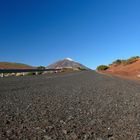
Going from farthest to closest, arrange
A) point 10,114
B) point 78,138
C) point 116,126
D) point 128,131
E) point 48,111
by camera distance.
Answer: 1. point 48,111
2. point 10,114
3. point 116,126
4. point 128,131
5. point 78,138

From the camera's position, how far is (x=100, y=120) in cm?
646

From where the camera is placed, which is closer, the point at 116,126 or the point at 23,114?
the point at 116,126

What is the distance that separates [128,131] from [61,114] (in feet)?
6.79

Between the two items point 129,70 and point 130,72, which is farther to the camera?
point 129,70

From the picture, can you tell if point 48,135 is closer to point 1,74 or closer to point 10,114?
point 10,114

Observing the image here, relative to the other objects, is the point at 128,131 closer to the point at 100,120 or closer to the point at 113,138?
the point at 113,138

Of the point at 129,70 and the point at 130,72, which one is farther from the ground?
the point at 129,70

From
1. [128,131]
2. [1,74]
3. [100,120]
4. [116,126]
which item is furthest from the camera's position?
[1,74]

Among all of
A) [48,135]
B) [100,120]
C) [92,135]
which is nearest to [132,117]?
[100,120]

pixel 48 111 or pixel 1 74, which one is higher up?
pixel 1 74

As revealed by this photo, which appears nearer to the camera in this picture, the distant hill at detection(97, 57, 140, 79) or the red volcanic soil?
the red volcanic soil

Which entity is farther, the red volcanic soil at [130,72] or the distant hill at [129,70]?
the distant hill at [129,70]

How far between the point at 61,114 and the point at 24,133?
2.06 m

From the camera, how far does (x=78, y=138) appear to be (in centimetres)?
497
